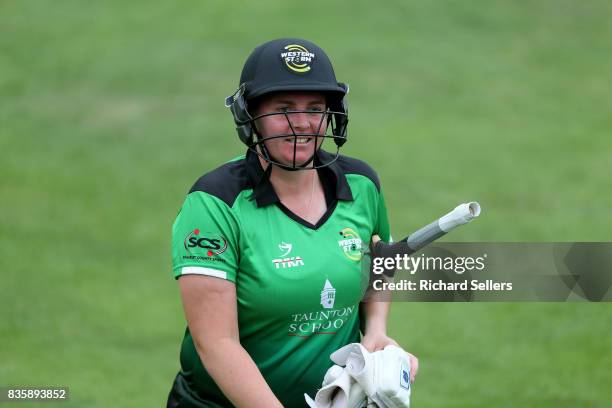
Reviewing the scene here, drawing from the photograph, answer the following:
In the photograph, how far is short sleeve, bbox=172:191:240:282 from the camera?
145 inches

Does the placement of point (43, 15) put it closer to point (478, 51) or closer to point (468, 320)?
point (478, 51)

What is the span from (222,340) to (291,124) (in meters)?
0.80

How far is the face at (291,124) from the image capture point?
12.5 ft

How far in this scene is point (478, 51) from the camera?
1505 cm

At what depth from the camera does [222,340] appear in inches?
145

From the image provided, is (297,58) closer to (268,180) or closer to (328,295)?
(268,180)

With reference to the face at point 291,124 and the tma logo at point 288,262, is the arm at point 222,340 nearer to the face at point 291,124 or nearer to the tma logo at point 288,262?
the tma logo at point 288,262

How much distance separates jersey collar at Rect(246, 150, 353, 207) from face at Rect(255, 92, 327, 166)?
103mm

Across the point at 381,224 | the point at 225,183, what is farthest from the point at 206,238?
the point at 381,224

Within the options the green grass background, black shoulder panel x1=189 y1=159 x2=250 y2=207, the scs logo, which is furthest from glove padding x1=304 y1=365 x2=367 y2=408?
the green grass background

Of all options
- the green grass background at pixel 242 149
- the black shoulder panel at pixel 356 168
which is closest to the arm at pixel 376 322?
the black shoulder panel at pixel 356 168

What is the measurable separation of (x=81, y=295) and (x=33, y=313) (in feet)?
1.65

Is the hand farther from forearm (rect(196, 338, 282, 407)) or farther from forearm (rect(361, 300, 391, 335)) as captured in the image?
forearm (rect(196, 338, 282, 407))

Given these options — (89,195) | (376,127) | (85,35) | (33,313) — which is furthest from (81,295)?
(85,35)
